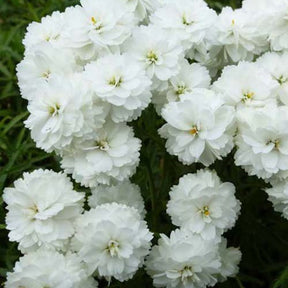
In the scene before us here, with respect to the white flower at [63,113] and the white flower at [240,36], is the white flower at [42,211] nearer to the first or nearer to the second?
the white flower at [63,113]

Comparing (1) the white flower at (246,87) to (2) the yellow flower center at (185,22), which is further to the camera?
(2) the yellow flower center at (185,22)

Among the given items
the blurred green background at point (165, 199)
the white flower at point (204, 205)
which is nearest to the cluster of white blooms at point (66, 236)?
the white flower at point (204, 205)

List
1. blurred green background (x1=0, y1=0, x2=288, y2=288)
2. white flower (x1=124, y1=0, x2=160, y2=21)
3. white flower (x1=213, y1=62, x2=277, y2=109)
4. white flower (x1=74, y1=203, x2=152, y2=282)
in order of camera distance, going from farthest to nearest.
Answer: blurred green background (x1=0, y1=0, x2=288, y2=288) → white flower (x1=124, y1=0, x2=160, y2=21) → white flower (x1=213, y1=62, x2=277, y2=109) → white flower (x1=74, y1=203, x2=152, y2=282)

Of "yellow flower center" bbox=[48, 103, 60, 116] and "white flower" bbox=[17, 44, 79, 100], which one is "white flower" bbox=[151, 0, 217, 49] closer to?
"white flower" bbox=[17, 44, 79, 100]

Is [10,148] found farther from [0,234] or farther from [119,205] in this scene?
[119,205]

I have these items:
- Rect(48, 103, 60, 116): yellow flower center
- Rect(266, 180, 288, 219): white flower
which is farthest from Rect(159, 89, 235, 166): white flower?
Rect(48, 103, 60, 116): yellow flower center

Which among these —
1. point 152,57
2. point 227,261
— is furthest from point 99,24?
point 227,261

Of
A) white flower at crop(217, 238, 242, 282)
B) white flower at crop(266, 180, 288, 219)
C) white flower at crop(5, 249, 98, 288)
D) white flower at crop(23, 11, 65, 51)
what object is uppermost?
white flower at crop(23, 11, 65, 51)
